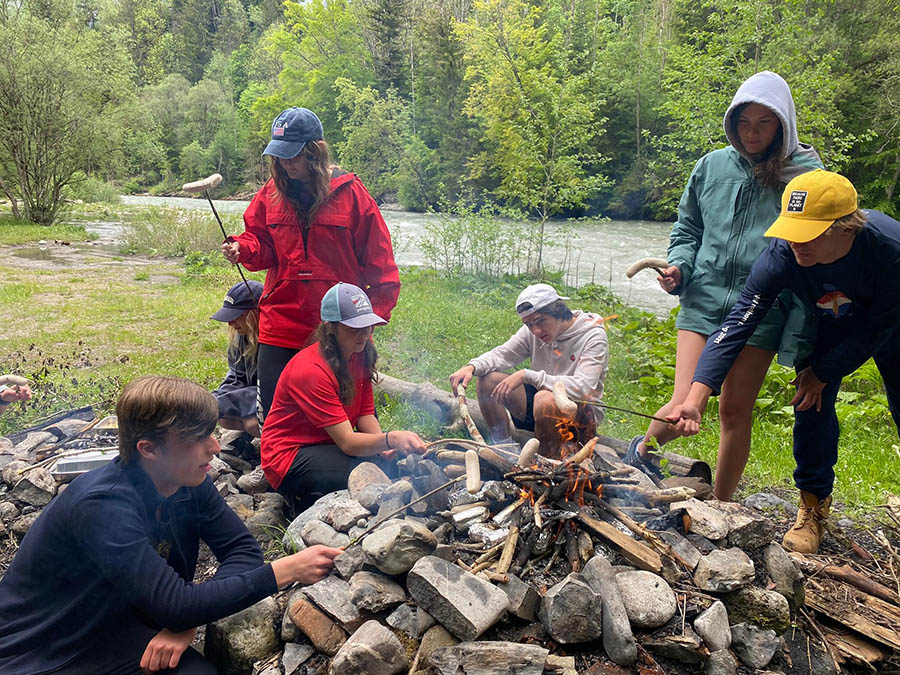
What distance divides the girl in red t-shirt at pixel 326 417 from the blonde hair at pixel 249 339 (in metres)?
0.94

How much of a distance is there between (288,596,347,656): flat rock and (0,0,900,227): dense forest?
A: 7260mm

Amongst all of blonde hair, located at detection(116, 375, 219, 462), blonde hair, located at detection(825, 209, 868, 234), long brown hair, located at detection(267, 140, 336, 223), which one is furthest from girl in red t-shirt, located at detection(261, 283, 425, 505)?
blonde hair, located at detection(825, 209, 868, 234)

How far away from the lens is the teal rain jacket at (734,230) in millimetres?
2410

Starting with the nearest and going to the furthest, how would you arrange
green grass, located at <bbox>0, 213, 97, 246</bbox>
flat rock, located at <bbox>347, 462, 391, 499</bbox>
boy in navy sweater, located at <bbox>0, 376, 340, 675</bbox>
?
1. boy in navy sweater, located at <bbox>0, 376, 340, 675</bbox>
2. flat rock, located at <bbox>347, 462, 391, 499</bbox>
3. green grass, located at <bbox>0, 213, 97, 246</bbox>

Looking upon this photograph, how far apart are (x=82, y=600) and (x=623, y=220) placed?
56.0 feet

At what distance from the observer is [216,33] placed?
39.1m

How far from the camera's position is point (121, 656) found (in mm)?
1665

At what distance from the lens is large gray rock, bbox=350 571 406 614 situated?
6.23ft

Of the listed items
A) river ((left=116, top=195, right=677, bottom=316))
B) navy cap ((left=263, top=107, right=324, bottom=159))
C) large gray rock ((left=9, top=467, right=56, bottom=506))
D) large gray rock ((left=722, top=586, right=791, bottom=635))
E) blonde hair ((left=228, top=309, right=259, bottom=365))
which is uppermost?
navy cap ((left=263, top=107, right=324, bottom=159))

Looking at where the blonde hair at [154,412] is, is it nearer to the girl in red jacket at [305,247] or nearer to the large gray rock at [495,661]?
the large gray rock at [495,661]

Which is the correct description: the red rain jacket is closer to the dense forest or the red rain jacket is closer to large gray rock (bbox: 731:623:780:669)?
large gray rock (bbox: 731:623:780:669)

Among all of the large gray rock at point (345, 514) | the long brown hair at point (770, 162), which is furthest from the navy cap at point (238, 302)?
A: the long brown hair at point (770, 162)

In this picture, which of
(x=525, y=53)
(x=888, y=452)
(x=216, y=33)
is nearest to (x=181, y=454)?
(x=888, y=452)

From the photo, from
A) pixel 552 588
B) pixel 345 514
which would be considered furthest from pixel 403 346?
pixel 552 588
